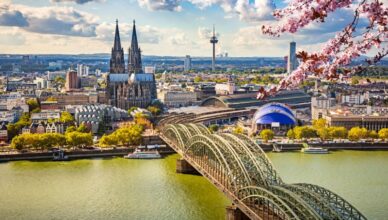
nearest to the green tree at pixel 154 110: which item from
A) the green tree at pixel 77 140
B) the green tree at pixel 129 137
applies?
the green tree at pixel 129 137

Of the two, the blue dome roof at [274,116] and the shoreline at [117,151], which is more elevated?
the blue dome roof at [274,116]

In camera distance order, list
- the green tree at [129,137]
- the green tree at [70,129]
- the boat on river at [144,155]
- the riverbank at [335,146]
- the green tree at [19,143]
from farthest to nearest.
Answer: the green tree at [70,129]
the riverbank at [335,146]
the green tree at [129,137]
the green tree at [19,143]
the boat on river at [144,155]

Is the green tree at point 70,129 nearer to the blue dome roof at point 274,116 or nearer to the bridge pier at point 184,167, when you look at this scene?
the blue dome roof at point 274,116

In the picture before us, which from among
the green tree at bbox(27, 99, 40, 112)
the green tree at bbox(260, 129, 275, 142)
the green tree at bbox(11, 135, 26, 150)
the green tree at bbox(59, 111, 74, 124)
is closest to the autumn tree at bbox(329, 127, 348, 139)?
the green tree at bbox(260, 129, 275, 142)

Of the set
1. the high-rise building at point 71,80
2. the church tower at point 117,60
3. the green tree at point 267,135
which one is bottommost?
the green tree at point 267,135

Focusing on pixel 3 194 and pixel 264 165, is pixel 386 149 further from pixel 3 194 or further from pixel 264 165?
pixel 3 194

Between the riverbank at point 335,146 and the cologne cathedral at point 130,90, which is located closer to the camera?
the riverbank at point 335,146

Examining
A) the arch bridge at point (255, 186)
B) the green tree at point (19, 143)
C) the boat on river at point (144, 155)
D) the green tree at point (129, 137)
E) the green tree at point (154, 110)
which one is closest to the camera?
the arch bridge at point (255, 186)
